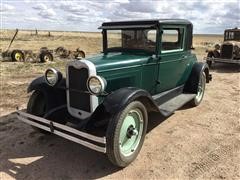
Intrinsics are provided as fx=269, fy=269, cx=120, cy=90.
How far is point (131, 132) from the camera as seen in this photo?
12.9 feet

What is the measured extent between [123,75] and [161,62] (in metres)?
1.08

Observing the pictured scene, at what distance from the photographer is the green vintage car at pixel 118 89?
147 inches

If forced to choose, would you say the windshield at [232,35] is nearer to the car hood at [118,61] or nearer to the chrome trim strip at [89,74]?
the car hood at [118,61]

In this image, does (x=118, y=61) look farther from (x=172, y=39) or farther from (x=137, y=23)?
(x=172, y=39)

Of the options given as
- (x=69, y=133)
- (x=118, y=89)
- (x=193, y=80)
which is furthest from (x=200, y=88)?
(x=69, y=133)

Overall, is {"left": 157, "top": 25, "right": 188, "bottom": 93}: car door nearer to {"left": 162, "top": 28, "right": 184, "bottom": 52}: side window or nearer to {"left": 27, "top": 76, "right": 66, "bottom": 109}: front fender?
→ {"left": 162, "top": 28, "right": 184, "bottom": 52}: side window

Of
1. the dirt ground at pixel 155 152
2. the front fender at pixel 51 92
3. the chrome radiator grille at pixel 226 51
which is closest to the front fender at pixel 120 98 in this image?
the dirt ground at pixel 155 152

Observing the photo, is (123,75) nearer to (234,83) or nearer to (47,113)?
(47,113)

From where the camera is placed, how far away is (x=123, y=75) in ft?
14.5

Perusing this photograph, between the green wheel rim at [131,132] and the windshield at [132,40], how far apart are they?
1.48m

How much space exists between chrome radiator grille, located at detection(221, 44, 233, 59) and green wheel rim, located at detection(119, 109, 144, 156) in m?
10.5

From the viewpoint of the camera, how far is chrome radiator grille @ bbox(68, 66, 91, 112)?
408cm

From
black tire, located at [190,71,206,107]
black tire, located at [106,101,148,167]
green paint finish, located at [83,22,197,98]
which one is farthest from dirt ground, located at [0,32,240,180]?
green paint finish, located at [83,22,197,98]

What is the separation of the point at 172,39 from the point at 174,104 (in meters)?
1.35
